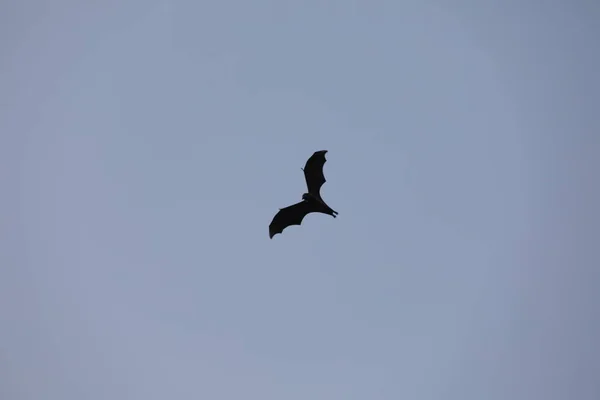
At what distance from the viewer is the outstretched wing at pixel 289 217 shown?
131ft

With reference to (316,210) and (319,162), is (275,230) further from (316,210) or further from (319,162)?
(319,162)

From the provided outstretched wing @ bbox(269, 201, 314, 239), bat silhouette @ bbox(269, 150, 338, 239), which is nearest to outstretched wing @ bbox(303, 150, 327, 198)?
bat silhouette @ bbox(269, 150, 338, 239)

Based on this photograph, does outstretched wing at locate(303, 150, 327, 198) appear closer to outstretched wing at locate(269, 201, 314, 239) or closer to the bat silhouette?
the bat silhouette

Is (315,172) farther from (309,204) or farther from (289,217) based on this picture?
(289,217)

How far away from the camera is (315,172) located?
3834 centimetres

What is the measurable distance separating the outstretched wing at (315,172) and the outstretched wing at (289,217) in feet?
3.72

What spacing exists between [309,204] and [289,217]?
1.66 metres

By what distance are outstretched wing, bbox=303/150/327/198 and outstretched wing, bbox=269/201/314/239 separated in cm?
113

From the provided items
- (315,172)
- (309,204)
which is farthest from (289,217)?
(315,172)

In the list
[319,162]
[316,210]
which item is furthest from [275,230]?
[319,162]

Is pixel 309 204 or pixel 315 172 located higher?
pixel 315 172

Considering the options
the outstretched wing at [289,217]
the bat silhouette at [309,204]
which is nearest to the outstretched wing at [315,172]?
the bat silhouette at [309,204]

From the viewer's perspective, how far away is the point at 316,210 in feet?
132

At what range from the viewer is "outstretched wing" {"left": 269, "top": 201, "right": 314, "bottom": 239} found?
131ft
